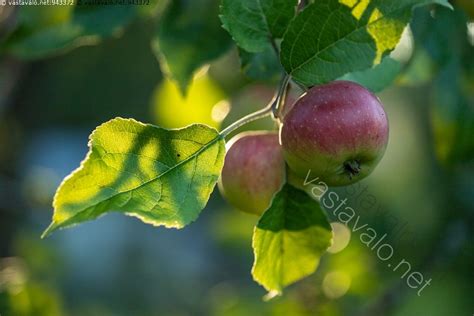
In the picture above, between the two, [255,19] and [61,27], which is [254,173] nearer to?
[255,19]

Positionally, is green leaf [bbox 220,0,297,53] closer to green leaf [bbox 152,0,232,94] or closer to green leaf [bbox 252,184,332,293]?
green leaf [bbox 252,184,332,293]


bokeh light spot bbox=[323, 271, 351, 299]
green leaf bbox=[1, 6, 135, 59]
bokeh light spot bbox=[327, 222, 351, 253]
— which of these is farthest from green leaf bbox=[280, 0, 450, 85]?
bokeh light spot bbox=[323, 271, 351, 299]

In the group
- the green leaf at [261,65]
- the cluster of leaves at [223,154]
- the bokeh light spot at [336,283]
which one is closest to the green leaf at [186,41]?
the green leaf at [261,65]

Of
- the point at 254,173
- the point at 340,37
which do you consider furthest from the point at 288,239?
the point at 340,37

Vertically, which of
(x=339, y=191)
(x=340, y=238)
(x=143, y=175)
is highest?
(x=143, y=175)

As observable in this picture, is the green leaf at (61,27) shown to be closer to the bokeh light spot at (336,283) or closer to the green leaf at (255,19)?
the green leaf at (255,19)
